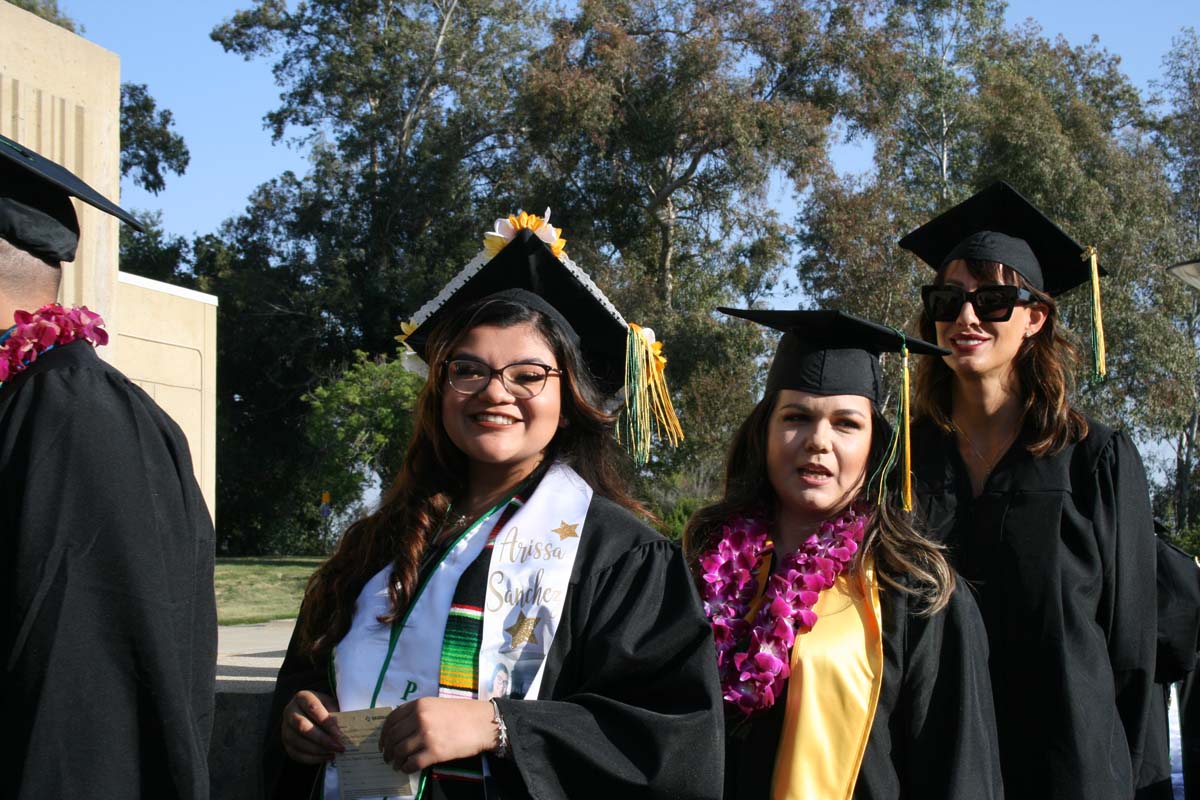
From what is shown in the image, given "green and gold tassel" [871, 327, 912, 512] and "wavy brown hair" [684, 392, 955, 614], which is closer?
"wavy brown hair" [684, 392, 955, 614]

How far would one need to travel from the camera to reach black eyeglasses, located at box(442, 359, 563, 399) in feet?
8.64

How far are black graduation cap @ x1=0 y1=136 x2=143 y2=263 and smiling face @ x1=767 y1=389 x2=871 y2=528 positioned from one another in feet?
5.46

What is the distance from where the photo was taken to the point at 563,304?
281 cm

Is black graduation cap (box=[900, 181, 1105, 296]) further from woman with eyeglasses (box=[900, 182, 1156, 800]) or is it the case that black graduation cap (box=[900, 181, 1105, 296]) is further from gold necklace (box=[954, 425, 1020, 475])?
gold necklace (box=[954, 425, 1020, 475])

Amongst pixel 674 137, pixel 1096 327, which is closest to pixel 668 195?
pixel 674 137

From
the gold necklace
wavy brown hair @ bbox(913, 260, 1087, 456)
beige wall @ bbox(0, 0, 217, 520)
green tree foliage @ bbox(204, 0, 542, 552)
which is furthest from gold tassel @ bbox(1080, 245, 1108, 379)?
green tree foliage @ bbox(204, 0, 542, 552)

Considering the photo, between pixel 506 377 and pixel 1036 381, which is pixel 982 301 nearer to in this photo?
pixel 1036 381

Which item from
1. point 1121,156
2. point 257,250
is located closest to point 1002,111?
point 1121,156

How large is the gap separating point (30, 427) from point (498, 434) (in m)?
0.96

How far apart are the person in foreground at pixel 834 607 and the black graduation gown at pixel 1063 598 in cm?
34

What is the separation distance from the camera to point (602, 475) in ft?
9.23

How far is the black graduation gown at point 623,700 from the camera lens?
2238 millimetres

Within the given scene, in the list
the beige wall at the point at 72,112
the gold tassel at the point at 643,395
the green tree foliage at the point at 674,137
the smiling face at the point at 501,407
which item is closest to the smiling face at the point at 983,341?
the gold tassel at the point at 643,395

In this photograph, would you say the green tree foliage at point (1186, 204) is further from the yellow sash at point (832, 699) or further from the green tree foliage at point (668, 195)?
the yellow sash at point (832, 699)
